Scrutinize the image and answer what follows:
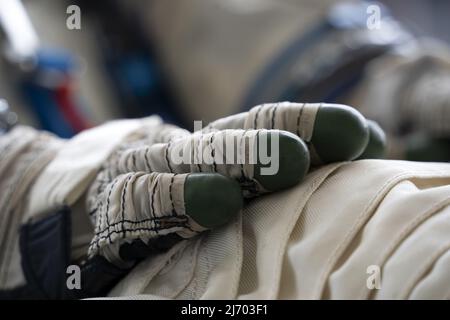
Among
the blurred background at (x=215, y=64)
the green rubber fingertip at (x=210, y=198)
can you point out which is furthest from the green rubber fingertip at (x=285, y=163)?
the blurred background at (x=215, y=64)

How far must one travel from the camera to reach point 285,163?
39 cm

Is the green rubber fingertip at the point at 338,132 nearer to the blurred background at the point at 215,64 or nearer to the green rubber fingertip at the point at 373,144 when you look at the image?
the green rubber fingertip at the point at 373,144

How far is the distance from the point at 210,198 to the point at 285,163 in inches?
2.0

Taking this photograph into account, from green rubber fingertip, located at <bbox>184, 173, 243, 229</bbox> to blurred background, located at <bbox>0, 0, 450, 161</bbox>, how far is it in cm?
53

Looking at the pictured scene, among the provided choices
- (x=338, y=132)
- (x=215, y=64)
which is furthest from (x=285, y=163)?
(x=215, y=64)

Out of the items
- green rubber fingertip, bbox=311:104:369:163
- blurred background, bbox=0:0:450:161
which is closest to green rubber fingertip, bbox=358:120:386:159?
green rubber fingertip, bbox=311:104:369:163

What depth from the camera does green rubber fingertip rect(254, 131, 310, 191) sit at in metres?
0.39

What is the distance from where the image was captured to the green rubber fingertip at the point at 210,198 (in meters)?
0.38

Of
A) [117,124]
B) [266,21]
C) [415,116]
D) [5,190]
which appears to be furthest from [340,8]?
[5,190]

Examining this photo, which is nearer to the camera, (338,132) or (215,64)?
(338,132)

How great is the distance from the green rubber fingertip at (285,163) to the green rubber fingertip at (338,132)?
0.02 meters

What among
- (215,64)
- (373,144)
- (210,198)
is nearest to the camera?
(210,198)

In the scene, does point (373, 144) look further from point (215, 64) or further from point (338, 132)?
point (215, 64)
